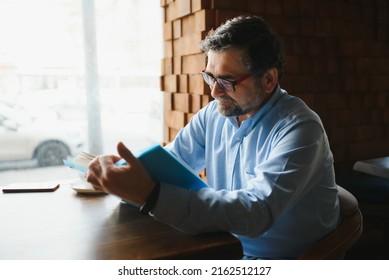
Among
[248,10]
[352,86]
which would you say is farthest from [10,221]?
[352,86]

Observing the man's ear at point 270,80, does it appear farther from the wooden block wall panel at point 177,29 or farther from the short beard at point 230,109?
the wooden block wall panel at point 177,29

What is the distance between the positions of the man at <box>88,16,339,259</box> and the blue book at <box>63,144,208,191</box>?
3 cm

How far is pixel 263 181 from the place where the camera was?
1172 mm

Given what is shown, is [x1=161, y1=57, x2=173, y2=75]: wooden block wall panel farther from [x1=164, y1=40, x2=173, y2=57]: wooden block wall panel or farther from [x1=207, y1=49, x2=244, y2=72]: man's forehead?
[x1=207, y1=49, x2=244, y2=72]: man's forehead

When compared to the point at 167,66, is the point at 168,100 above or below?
below

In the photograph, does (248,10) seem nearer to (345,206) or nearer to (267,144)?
(267,144)

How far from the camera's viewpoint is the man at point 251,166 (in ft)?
3.49

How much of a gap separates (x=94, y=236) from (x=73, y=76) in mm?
1820

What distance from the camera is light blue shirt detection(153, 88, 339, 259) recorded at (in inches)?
42.5

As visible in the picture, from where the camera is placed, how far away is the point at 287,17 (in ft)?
8.46

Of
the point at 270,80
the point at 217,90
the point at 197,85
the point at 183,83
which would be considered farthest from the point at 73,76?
the point at 270,80

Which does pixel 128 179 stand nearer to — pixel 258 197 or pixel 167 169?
pixel 167 169

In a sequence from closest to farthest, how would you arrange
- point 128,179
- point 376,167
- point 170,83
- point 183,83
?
point 128,179, point 376,167, point 183,83, point 170,83
